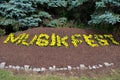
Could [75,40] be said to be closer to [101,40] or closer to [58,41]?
[58,41]

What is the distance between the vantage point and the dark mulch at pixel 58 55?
6157 mm

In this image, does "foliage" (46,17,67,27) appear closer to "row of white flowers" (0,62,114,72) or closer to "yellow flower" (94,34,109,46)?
"yellow flower" (94,34,109,46)

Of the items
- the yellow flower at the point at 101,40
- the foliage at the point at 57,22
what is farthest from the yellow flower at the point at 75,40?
the foliage at the point at 57,22

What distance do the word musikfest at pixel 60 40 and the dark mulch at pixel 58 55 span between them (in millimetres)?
146

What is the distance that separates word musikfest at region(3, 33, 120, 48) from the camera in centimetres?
704

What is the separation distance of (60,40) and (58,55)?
0.82 metres

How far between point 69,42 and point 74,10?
2668 mm

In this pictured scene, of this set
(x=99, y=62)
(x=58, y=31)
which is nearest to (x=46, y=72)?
(x=99, y=62)

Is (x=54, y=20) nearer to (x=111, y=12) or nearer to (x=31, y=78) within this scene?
(x=111, y=12)

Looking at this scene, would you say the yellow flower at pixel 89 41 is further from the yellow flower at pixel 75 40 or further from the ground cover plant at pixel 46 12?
the ground cover plant at pixel 46 12

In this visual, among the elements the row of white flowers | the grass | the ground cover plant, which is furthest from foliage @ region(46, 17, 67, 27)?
the grass

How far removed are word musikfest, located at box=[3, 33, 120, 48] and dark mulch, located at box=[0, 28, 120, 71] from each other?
15 centimetres

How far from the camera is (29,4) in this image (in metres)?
8.34

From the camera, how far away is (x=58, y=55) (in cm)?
648
